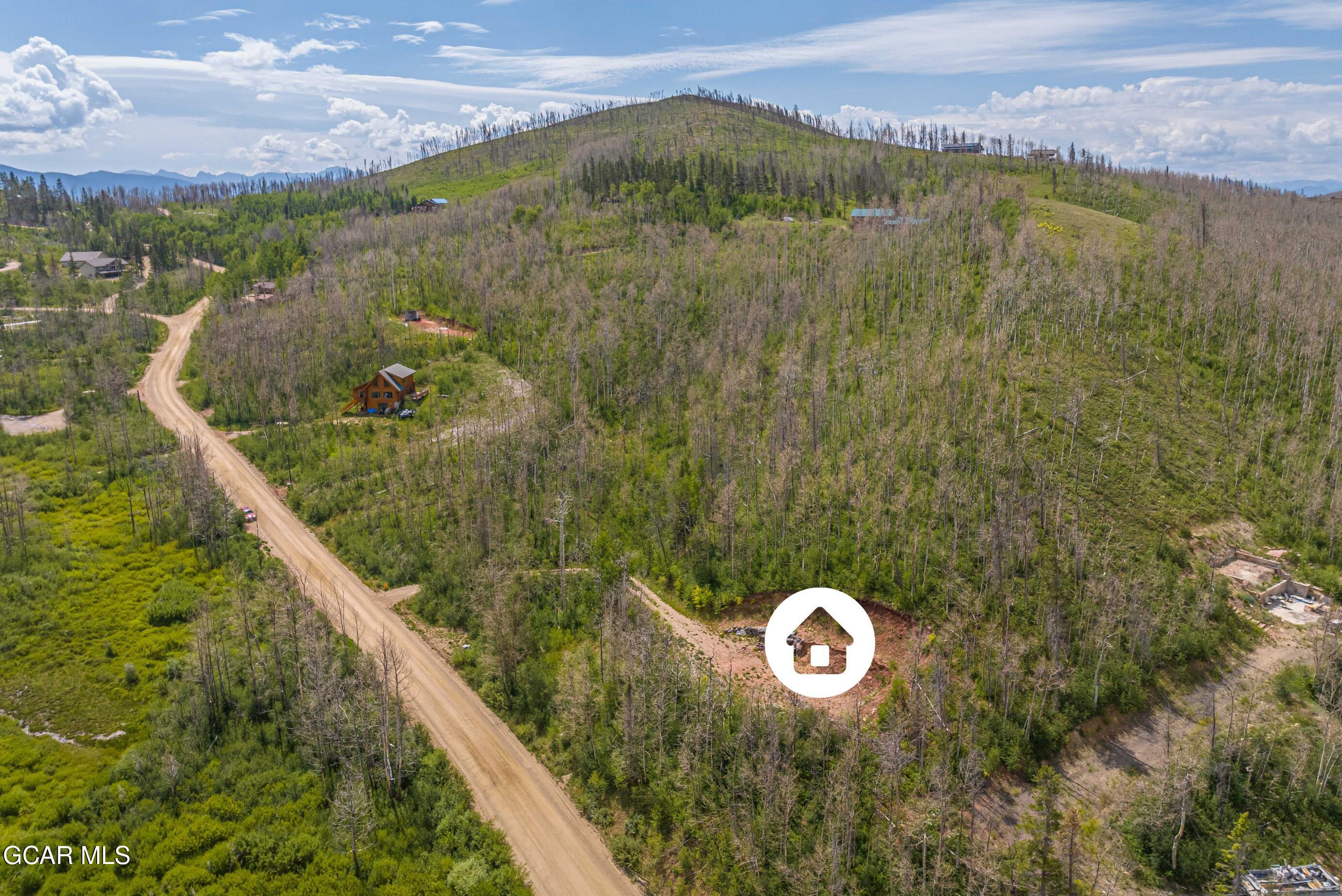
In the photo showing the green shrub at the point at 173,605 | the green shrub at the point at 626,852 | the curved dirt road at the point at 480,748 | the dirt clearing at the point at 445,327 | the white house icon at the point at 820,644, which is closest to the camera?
the curved dirt road at the point at 480,748

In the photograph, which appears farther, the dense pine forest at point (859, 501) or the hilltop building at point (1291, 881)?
the dense pine forest at point (859, 501)

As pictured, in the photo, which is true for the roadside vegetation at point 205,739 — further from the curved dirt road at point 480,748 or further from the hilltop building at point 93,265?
the hilltop building at point 93,265

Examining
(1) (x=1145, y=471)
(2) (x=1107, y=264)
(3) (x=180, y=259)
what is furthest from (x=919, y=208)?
(3) (x=180, y=259)

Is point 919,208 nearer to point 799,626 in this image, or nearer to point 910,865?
point 799,626

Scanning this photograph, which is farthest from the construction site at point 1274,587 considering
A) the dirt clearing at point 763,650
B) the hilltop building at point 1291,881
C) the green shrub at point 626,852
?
the green shrub at point 626,852

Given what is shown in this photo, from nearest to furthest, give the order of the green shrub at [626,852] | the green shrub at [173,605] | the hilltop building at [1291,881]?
1. the hilltop building at [1291,881]
2. the green shrub at [626,852]
3. the green shrub at [173,605]

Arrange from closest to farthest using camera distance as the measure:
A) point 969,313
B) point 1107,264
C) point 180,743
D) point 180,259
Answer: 1. point 180,743
2. point 969,313
3. point 1107,264
4. point 180,259

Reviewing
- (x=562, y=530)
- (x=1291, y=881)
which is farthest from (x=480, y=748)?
(x=1291, y=881)
